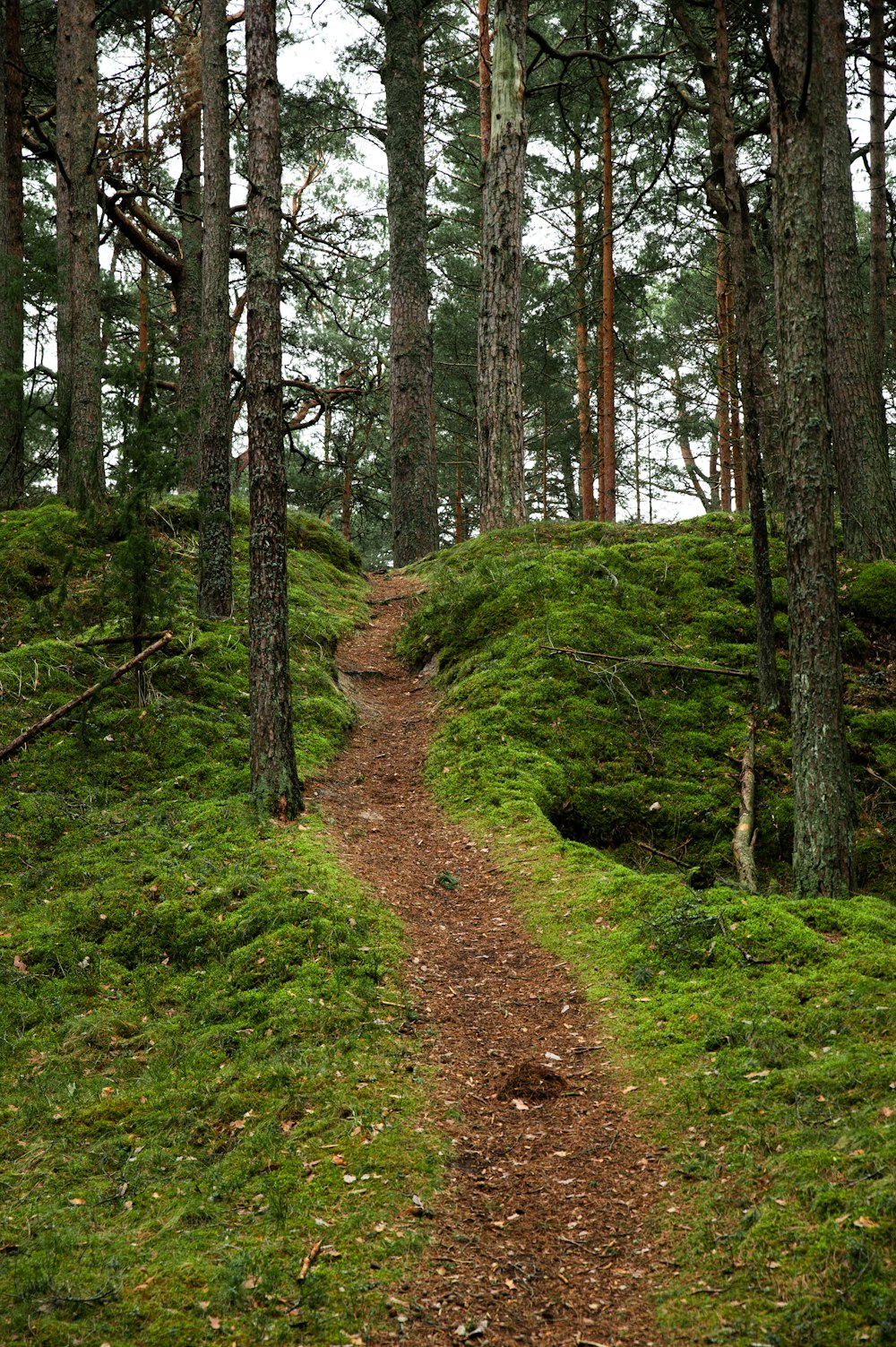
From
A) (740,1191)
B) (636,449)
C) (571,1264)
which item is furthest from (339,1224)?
(636,449)

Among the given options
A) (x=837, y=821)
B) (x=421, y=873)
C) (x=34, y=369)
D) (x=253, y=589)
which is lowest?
(x=421, y=873)

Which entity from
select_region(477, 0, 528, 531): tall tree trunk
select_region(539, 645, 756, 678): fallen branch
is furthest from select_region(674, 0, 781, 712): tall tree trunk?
select_region(477, 0, 528, 531): tall tree trunk

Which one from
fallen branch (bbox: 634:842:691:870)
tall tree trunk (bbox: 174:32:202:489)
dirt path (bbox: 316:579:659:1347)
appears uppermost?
tall tree trunk (bbox: 174:32:202:489)

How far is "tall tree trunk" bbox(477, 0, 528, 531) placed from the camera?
38.4ft

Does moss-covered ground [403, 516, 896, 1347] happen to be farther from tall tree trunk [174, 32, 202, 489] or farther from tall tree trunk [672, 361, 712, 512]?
tall tree trunk [672, 361, 712, 512]

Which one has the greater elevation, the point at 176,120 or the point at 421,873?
the point at 176,120

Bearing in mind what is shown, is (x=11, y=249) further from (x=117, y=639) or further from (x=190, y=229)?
(x=117, y=639)

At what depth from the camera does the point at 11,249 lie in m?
11.7

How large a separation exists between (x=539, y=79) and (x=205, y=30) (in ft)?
41.1

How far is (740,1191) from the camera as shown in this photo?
339 cm

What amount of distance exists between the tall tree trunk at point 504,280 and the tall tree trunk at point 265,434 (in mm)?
5503

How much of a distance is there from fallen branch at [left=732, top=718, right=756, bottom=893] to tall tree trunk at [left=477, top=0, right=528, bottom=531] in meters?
5.22

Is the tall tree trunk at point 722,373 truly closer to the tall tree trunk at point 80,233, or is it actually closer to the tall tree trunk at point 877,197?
the tall tree trunk at point 877,197

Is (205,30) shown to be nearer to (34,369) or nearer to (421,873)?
(34,369)
